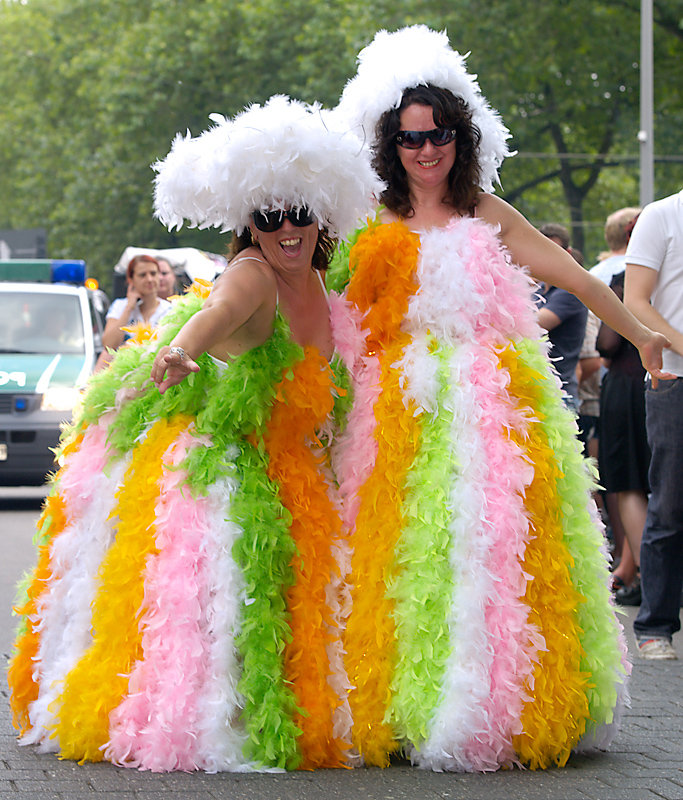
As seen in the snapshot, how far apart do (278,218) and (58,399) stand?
757 centimetres

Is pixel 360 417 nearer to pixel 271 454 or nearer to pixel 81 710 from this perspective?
pixel 271 454

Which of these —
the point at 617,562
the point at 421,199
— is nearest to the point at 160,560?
the point at 421,199

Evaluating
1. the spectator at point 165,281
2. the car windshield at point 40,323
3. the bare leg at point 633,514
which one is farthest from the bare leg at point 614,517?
the car windshield at point 40,323

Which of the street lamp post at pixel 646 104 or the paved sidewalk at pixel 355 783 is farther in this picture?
the street lamp post at pixel 646 104

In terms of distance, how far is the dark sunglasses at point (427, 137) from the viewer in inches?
152

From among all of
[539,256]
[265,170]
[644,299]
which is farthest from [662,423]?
[265,170]

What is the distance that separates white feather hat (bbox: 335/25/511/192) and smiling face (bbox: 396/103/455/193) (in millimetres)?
71

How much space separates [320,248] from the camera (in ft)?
12.5

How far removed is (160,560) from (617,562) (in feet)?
16.3

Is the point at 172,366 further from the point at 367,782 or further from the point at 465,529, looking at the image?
the point at 367,782

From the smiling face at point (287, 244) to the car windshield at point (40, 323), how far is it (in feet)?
25.9

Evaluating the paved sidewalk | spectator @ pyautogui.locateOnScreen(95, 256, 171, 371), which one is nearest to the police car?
spectator @ pyautogui.locateOnScreen(95, 256, 171, 371)

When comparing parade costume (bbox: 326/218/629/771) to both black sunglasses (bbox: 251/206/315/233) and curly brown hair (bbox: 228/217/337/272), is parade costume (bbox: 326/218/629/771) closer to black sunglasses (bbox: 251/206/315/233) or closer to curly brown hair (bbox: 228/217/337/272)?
curly brown hair (bbox: 228/217/337/272)

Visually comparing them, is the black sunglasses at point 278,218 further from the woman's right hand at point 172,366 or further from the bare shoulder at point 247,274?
the woman's right hand at point 172,366
